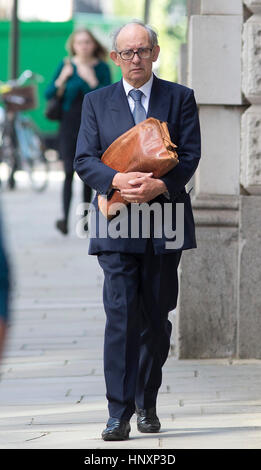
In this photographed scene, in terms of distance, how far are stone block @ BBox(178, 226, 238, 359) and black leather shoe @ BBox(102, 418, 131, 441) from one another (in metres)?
1.82

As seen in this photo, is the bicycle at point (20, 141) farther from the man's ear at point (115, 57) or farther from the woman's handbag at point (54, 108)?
the man's ear at point (115, 57)

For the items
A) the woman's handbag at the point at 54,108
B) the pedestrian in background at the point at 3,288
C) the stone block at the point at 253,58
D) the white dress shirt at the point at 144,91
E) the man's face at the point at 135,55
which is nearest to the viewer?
the pedestrian in background at the point at 3,288

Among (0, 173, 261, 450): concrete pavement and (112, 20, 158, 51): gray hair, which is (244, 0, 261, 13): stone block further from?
(0, 173, 261, 450): concrete pavement

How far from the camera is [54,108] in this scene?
1189cm

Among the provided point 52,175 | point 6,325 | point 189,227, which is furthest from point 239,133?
point 52,175

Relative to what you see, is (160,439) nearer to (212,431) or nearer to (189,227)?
(212,431)

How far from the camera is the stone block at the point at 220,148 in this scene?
6.93 m

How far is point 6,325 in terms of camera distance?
109 inches

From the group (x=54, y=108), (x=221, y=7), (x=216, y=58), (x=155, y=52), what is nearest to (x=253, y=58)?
(x=216, y=58)

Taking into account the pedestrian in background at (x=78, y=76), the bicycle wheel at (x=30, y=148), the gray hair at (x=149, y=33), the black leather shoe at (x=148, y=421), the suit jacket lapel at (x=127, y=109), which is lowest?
the bicycle wheel at (x=30, y=148)

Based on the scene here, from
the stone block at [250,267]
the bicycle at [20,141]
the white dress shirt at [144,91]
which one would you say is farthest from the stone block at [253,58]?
the bicycle at [20,141]

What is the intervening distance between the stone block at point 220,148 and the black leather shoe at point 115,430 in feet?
7.04

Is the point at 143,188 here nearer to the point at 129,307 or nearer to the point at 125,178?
the point at 125,178
